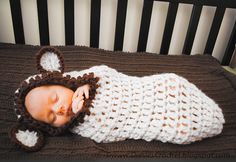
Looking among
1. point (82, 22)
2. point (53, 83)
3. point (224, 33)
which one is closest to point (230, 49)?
point (224, 33)

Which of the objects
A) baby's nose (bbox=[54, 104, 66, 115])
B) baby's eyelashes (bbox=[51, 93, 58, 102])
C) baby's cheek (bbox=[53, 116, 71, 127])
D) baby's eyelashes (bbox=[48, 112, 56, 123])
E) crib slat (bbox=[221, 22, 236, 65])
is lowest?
crib slat (bbox=[221, 22, 236, 65])

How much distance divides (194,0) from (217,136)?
62 centimetres

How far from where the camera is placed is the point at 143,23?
130 centimetres

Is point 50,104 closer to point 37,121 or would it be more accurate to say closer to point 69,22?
point 37,121

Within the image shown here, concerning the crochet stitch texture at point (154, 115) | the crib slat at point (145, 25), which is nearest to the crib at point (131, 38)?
the crib slat at point (145, 25)

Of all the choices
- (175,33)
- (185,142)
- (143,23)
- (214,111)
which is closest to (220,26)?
(175,33)

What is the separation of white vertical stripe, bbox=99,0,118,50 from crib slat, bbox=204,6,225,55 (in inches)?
18.1

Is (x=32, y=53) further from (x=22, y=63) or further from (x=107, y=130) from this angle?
(x=107, y=130)

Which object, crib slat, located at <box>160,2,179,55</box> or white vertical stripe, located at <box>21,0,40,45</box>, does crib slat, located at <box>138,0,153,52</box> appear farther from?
white vertical stripe, located at <box>21,0,40,45</box>

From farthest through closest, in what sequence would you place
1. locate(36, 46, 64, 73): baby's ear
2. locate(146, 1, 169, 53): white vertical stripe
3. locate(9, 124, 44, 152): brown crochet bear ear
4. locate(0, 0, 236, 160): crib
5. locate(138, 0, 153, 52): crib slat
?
1. locate(146, 1, 169, 53): white vertical stripe
2. locate(138, 0, 153, 52): crib slat
3. locate(0, 0, 236, 160): crib
4. locate(36, 46, 64, 73): baby's ear
5. locate(9, 124, 44, 152): brown crochet bear ear

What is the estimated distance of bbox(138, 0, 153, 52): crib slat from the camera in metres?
1.26

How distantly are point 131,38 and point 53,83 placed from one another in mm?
690

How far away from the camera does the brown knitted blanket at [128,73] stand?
0.82 m

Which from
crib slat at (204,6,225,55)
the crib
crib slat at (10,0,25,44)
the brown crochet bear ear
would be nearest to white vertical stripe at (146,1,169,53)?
the crib
